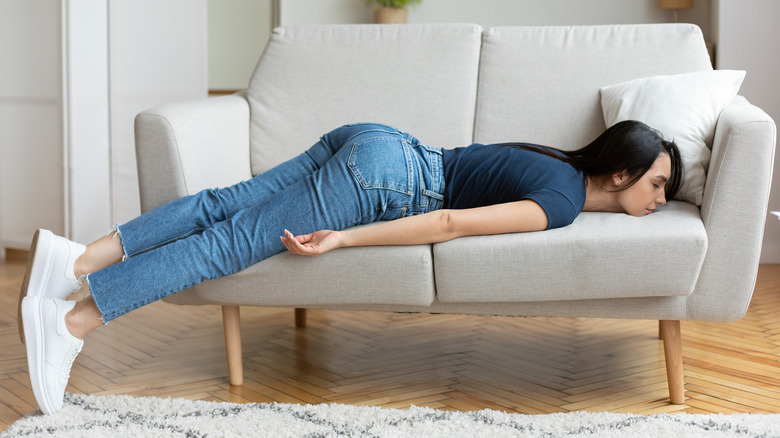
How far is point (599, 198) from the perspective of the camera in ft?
6.40

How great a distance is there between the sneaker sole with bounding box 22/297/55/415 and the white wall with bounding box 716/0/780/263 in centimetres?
286

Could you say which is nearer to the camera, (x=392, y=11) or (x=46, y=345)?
(x=46, y=345)

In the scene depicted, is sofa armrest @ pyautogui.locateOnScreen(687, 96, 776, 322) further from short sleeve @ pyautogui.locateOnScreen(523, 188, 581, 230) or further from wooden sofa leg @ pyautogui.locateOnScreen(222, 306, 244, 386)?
wooden sofa leg @ pyautogui.locateOnScreen(222, 306, 244, 386)

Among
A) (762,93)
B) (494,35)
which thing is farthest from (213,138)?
(762,93)

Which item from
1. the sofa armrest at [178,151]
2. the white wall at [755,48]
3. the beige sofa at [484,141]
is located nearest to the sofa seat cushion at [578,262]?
the beige sofa at [484,141]

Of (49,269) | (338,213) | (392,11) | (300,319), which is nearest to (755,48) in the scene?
(392,11)

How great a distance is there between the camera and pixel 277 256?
1.84 m

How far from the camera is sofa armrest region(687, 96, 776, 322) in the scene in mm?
1767

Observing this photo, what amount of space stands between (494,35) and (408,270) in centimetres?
106

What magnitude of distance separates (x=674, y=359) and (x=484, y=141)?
2.88 feet

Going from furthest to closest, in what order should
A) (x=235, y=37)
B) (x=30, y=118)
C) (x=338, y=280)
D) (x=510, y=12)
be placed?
(x=235, y=37) < (x=510, y=12) < (x=30, y=118) < (x=338, y=280)

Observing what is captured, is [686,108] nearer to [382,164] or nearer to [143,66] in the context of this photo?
[382,164]

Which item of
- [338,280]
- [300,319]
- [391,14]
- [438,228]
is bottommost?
[300,319]

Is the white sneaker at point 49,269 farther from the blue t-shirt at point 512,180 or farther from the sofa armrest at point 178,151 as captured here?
the blue t-shirt at point 512,180
